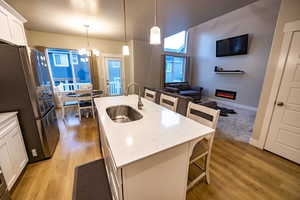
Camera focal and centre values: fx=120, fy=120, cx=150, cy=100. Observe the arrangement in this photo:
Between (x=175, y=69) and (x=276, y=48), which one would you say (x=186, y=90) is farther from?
(x=276, y=48)

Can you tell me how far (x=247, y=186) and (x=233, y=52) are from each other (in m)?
4.83

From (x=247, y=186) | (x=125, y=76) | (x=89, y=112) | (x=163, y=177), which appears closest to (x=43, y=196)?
(x=163, y=177)

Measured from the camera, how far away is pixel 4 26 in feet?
6.17

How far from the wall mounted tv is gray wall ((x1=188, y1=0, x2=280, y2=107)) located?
0.18m

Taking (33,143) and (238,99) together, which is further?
(238,99)

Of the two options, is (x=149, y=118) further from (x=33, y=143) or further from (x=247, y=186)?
(x=33, y=143)

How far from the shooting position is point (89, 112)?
13.1ft

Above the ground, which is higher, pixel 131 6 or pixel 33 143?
pixel 131 6

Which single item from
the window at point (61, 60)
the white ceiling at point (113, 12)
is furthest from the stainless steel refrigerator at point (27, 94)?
the window at point (61, 60)

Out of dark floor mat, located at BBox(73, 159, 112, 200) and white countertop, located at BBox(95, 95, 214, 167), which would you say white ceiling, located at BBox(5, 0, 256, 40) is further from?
dark floor mat, located at BBox(73, 159, 112, 200)

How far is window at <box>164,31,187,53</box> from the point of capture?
614cm

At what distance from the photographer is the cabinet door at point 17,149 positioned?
4.86ft

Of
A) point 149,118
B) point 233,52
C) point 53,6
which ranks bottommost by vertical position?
point 149,118

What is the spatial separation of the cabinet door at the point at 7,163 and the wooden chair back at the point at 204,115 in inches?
87.1
